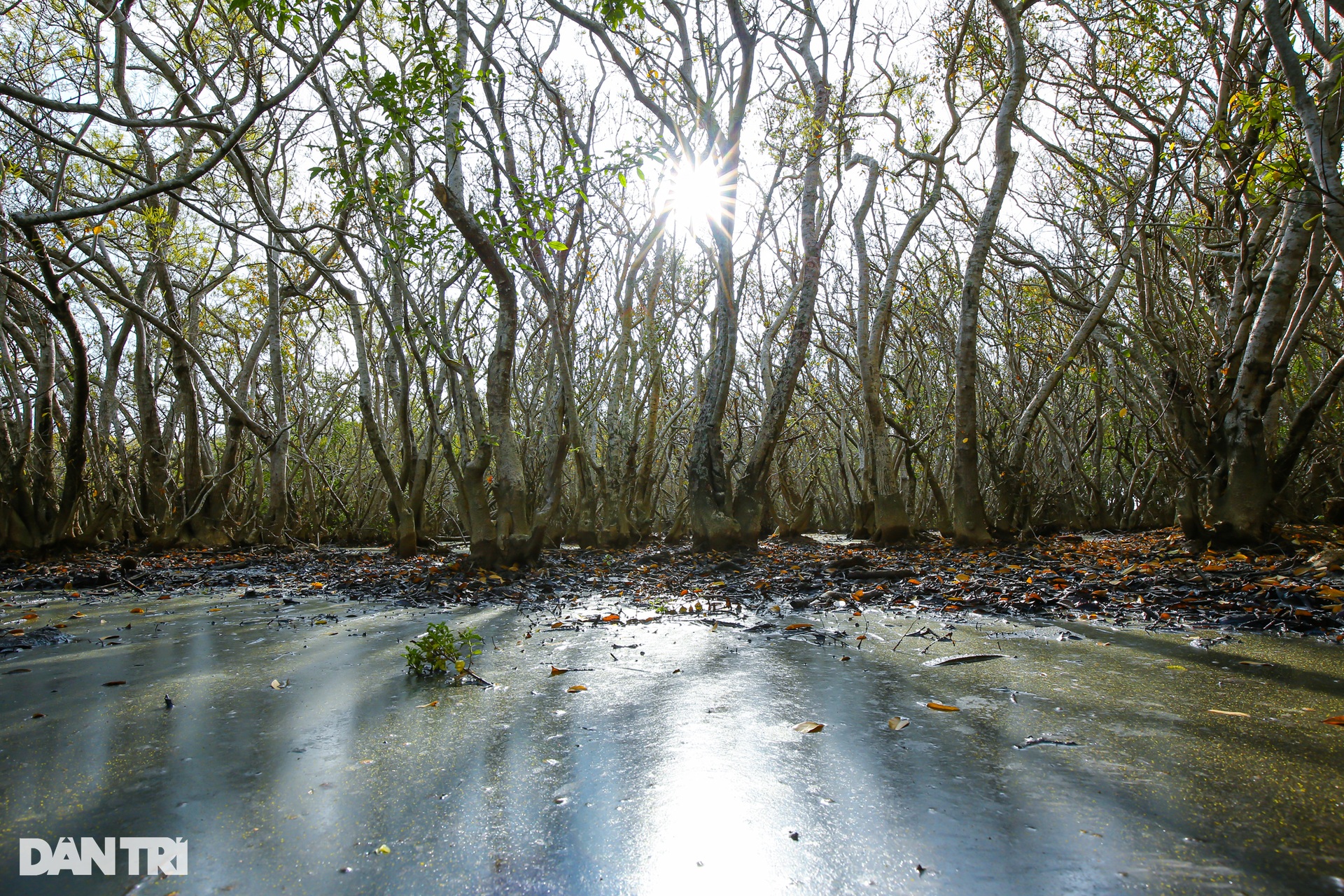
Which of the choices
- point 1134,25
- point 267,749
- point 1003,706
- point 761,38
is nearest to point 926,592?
point 1003,706

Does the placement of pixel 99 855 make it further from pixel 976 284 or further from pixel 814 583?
pixel 976 284

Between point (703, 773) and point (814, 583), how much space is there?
4.67m

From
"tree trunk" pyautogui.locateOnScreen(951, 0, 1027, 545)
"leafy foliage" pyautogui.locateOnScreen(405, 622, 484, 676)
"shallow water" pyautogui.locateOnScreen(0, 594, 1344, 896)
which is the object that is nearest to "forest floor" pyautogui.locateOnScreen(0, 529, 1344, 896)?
"shallow water" pyautogui.locateOnScreen(0, 594, 1344, 896)

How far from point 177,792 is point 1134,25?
10004mm

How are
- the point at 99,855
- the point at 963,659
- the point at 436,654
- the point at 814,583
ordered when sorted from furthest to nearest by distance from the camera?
the point at 814,583 → the point at 963,659 → the point at 436,654 → the point at 99,855

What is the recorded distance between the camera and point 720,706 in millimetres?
2703

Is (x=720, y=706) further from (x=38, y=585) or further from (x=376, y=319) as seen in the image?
(x=376, y=319)

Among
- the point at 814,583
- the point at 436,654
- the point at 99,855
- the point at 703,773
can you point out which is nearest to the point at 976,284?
the point at 814,583

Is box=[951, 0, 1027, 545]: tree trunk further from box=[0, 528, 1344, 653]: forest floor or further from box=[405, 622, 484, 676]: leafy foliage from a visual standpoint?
box=[405, 622, 484, 676]: leafy foliage

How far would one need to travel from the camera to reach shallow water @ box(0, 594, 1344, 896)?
1.50 meters

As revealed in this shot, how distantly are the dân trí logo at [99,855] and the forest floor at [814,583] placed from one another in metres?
3.10

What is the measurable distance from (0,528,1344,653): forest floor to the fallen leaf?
4.12 ft

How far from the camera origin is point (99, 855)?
5.24ft

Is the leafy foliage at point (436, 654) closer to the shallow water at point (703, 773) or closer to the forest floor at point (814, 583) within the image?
the shallow water at point (703, 773)
